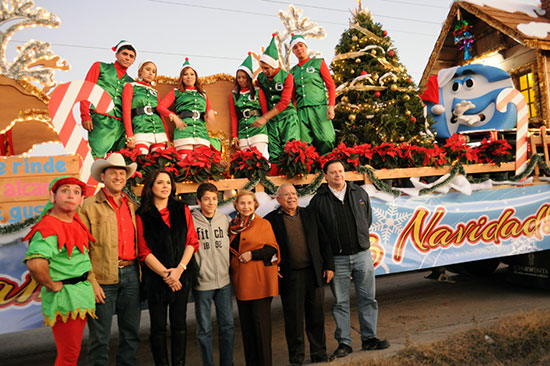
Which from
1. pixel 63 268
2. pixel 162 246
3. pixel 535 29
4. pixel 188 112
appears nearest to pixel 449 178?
pixel 188 112

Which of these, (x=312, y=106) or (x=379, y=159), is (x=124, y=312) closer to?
(x=379, y=159)

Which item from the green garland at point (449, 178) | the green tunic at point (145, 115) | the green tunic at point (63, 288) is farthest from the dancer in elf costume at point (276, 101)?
the green tunic at point (63, 288)

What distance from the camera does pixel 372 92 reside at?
8336 millimetres

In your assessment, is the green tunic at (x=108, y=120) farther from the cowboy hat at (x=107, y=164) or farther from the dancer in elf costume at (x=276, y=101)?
the dancer in elf costume at (x=276, y=101)

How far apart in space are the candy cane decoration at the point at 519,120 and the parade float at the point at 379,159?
0.09 feet

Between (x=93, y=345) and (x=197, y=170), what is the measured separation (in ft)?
6.02

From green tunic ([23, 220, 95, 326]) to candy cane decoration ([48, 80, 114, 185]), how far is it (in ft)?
5.01

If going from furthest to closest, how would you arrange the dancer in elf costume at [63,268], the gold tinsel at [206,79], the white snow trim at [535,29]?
the white snow trim at [535,29] → the gold tinsel at [206,79] → the dancer in elf costume at [63,268]

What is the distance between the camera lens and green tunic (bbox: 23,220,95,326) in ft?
9.71

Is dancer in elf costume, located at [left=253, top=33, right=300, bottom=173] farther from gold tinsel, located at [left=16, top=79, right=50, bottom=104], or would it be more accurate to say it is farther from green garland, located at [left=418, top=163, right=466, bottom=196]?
gold tinsel, located at [left=16, top=79, right=50, bottom=104]

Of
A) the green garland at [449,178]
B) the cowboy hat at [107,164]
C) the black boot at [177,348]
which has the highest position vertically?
the cowboy hat at [107,164]

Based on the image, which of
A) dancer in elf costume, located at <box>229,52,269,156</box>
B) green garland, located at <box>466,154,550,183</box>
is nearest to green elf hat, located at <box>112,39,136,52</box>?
dancer in elf costume, located at <box>229,52,269,156</box>

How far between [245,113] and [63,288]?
348 cm

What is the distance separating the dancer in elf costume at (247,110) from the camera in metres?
5.82
